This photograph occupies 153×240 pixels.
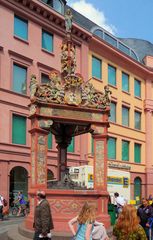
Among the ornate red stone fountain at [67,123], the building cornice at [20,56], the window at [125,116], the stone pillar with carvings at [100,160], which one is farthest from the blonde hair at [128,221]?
the window at [125,116]

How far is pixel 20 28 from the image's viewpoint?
30.8m

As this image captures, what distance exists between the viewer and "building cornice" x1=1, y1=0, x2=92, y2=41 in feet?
98.9

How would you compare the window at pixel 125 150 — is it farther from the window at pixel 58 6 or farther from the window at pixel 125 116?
Answer: the window at pixel 58 6

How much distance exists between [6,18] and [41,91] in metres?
16.2

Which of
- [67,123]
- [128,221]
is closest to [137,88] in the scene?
[67,123]

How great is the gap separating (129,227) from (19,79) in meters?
24.9

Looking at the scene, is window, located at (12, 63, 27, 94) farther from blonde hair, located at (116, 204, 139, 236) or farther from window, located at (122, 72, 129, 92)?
blonde hair, located at (116, 204, 139, 236)

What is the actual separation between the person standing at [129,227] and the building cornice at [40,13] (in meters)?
24.9

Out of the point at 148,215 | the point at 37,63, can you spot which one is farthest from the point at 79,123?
Answer: the point at 37,63

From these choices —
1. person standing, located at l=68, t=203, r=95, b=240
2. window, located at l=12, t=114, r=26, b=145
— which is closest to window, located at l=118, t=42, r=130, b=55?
Answer: window, located at l=12, t=114, r=26, b=145

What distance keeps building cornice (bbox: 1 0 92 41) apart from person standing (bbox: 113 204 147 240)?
24.9m

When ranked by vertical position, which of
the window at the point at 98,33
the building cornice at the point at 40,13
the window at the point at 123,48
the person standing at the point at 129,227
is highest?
the window at the point at 98,33

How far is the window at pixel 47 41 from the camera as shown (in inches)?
1292

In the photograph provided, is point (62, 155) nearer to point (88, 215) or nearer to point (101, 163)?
point (101, 163)
